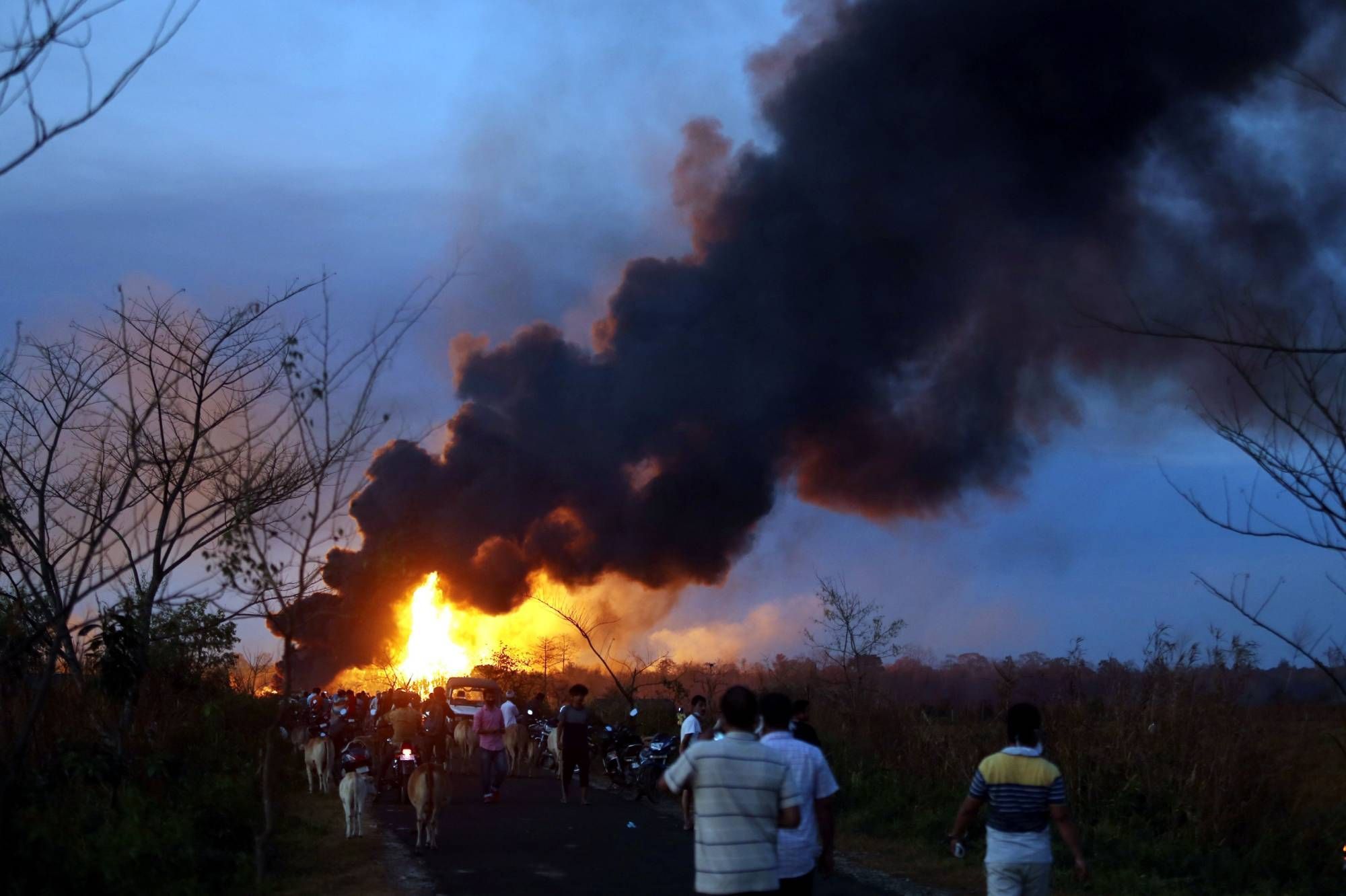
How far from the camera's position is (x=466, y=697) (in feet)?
97.7

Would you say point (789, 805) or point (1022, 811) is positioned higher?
point (789, 805)

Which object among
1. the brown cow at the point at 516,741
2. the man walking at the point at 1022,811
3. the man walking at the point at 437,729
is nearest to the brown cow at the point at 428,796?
the man walking at the point at 437,729

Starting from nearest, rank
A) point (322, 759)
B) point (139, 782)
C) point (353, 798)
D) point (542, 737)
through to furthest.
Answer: point (139, 782)
point (353, 798)
point (322, 759)
point (542, 737)

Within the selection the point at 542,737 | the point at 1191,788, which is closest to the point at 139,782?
the point at 1191,788

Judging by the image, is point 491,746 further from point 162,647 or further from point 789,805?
point 789,805

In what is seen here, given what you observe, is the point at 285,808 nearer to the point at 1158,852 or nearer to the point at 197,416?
the point at 197,416

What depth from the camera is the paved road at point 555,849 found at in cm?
1148

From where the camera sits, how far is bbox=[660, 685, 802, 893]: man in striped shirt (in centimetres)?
549

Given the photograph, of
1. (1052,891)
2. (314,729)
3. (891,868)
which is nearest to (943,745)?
(891,868)

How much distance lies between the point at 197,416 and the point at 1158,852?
12.4 metres

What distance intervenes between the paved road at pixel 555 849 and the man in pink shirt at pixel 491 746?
30 cm

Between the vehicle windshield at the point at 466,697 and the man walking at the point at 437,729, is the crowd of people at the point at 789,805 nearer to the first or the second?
the man walking at the point at 437,729

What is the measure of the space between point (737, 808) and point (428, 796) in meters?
9.18

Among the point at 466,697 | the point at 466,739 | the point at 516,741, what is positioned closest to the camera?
the point at 516,741
